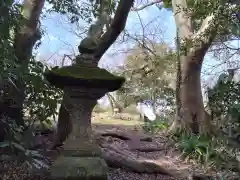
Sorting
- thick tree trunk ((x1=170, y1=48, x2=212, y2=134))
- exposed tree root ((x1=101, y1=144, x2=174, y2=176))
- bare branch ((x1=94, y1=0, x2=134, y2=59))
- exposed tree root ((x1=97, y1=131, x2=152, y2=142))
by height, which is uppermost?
bare branch ((x1=94, y1=0, x2=134, y2=59))

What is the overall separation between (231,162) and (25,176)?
13.7 ft

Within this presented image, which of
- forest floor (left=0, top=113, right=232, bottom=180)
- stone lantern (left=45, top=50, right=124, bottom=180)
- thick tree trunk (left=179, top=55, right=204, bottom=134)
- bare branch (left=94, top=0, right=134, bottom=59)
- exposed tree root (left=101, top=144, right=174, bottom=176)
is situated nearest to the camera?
stone lantern (left=45, top=50, right=124, bottom=180)

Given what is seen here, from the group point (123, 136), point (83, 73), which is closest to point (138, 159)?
point (123, 136)

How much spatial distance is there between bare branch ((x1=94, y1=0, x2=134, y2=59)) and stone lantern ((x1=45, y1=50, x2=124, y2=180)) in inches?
65.4

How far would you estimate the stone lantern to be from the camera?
502cm

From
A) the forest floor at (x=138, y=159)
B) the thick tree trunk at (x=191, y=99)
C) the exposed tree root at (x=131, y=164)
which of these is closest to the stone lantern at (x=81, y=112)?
the forest floor at (x=138, y=159)

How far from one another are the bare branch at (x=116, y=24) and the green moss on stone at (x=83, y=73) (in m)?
1.62

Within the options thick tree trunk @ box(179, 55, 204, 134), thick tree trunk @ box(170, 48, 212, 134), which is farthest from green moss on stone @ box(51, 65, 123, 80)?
thick tree trunk @ box(179, 55, 204, 134)

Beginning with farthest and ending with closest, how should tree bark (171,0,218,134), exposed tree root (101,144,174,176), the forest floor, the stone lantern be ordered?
1. tree bark (171,0,218,134)
2. exposed tree root (101,144,174,176)
3. the forest floor
4. the stone lantern

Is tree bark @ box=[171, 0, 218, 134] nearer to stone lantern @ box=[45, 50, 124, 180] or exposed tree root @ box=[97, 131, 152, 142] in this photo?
exposed tree root @ box=[97, 131, 152, 142]

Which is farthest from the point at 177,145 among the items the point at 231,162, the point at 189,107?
the point at 231,162

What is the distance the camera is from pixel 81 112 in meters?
5.28

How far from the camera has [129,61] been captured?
61.2ft

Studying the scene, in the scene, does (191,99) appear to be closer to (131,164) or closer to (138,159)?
(138,159)
